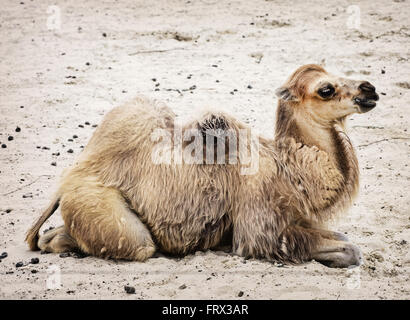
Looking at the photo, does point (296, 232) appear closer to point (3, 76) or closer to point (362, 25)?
point (3, 76)

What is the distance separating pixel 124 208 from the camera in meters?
4.65

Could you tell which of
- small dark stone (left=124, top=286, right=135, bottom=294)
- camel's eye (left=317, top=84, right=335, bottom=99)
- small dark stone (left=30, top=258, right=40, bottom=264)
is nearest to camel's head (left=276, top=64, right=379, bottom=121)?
camel's eye (left=317, top=84, right=335, bottom=99)

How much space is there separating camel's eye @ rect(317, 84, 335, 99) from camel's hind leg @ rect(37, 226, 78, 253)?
213cm

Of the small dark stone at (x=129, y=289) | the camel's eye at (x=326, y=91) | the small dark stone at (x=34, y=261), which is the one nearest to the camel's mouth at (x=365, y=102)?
the camel's eye at (x=326, y=91)

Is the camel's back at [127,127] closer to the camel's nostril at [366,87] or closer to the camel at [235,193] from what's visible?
the camel at [235,193]

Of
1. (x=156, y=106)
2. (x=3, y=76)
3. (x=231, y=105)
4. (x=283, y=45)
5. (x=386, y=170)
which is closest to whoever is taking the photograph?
(x=156, y=106)

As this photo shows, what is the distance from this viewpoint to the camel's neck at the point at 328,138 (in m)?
4.70

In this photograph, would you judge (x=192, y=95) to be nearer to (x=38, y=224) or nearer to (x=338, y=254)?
(x=38, y=224)

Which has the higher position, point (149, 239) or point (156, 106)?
point (156, 106)

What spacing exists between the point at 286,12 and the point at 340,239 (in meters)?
6.61

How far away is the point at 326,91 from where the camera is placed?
466cm

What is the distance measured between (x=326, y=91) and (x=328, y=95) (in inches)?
1.7

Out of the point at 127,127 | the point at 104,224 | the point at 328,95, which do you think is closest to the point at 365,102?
the point at 328,95

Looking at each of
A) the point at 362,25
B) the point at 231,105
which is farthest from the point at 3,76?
the point at 362,25
